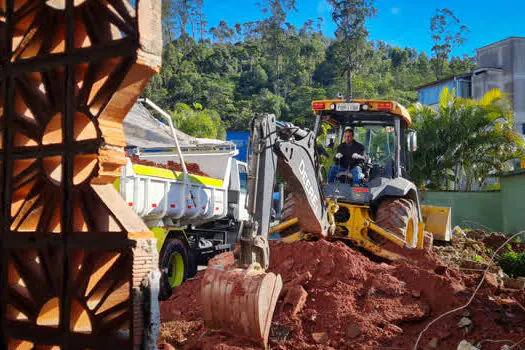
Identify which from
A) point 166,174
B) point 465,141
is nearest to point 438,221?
point 166,174

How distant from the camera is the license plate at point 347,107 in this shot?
8754mm

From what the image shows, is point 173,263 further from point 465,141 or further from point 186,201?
point 465,141

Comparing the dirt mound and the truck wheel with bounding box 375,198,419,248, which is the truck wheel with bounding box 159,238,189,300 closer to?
the truck wheel with bounding box 375,198,419,248

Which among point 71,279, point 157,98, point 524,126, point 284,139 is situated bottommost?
point 71,279

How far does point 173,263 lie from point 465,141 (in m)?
14.6

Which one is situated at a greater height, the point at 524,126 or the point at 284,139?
the point at 524,126

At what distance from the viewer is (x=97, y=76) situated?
4.06 metres

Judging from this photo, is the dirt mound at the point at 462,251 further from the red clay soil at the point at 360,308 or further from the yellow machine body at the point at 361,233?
the red clay soil at the point at 360,308

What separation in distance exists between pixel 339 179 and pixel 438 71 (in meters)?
54.2

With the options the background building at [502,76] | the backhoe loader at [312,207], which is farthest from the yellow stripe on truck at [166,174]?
the background building at [502,76]

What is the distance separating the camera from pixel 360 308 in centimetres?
595

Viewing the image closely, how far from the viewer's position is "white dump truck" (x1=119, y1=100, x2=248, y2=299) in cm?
862

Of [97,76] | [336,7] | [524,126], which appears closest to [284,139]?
[97,76]

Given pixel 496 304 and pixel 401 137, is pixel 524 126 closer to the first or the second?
pixel 401 137
